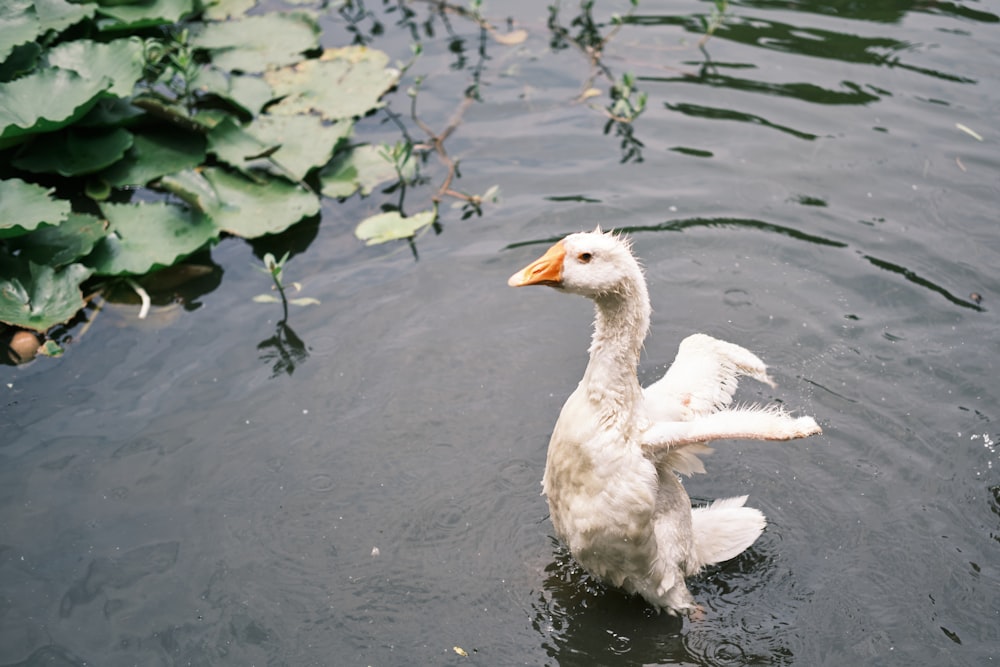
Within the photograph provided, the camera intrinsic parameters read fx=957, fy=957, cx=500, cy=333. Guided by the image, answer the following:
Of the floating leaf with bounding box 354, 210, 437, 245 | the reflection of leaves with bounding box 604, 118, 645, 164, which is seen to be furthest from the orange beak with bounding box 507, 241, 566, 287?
the reflection of leaves with bounding box 604, 118, 645, 164

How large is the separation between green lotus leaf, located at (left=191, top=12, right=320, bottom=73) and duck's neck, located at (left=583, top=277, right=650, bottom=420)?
12.5 feet

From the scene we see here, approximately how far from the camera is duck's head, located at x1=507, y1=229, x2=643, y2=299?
313 centimetres

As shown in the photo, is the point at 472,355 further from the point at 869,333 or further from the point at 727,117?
the point at 727,117

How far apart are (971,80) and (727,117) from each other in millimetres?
1654

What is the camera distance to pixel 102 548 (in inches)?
146

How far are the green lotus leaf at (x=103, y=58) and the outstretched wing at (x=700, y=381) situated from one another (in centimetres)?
340

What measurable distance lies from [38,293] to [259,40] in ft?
8.58

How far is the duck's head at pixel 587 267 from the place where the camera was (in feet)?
10.3


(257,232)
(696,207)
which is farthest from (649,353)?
(257,232)

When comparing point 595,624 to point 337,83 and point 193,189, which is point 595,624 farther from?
point 337,83

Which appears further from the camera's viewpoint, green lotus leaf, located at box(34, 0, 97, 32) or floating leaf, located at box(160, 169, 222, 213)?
green lotus leaf, located at box(34, 0, 97, 32)

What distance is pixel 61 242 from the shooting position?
4777 millimetres

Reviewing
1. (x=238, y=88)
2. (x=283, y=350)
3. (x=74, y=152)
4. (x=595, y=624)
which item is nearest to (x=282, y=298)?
(x=283, y=350)

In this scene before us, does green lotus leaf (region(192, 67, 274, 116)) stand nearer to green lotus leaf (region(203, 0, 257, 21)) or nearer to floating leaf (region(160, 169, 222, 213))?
floating leaf (region(160, 169, 222, 213))
